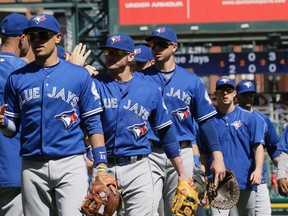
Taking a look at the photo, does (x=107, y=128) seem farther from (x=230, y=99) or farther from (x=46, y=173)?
(x=230, y=99)

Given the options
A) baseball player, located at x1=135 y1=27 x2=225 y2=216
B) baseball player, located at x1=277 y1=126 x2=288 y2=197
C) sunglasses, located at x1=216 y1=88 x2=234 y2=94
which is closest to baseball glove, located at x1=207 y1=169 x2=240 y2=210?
baseball player, located at x1=277 y1=126 x2=288 y2=197

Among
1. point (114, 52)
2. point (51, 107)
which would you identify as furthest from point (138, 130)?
point (51, 107)

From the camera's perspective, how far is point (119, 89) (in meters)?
8.18

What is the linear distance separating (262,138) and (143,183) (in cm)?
347

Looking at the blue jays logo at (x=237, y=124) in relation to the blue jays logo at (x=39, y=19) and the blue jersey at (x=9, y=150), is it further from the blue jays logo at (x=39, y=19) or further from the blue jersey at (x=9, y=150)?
the blue jays logo at (x=39, y=19)

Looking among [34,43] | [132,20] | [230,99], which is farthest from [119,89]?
[132,20]

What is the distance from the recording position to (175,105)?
9.39 meters

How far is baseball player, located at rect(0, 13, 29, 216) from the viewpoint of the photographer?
7820 mm

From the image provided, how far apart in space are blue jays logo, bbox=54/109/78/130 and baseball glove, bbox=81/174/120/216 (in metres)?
0.43

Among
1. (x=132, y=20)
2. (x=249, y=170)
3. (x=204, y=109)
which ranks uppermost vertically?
(x=132, y=20)

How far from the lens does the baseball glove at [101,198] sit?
695cm

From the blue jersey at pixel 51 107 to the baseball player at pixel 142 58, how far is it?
10.6ft

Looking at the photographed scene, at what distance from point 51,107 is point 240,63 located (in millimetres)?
15193

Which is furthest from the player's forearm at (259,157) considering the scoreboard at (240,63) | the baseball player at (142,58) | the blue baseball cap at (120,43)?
the scoreboard at (240,63)
